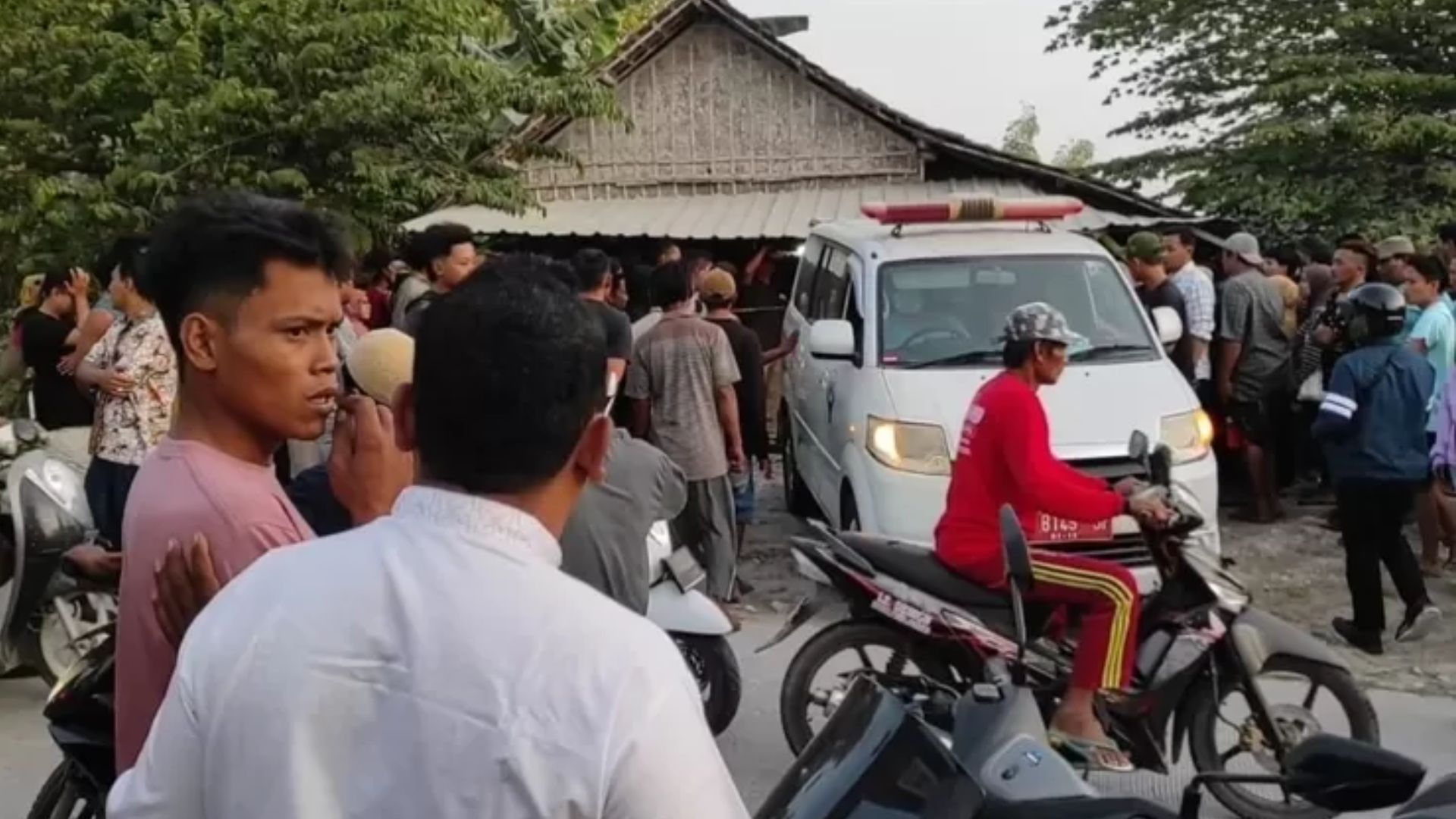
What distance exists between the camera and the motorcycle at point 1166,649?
493cm

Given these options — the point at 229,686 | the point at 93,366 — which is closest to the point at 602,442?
the point at 229,686

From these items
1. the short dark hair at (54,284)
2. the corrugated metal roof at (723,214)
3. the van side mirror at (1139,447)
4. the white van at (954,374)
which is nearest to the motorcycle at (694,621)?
the van side mirror at (1139,447)

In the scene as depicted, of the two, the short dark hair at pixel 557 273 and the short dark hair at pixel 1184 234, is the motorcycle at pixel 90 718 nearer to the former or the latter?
the short dark hair at pixel 557 273

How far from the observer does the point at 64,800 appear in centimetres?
371

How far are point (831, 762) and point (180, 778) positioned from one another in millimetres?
1163

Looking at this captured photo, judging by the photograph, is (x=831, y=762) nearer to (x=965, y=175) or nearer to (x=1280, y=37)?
(x=965, y=175)

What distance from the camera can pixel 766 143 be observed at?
58.2 feet

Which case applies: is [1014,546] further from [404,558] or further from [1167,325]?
[1167,325]

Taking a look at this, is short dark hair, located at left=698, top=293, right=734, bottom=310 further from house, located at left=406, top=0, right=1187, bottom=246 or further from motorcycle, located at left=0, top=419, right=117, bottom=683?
house, located at left=406, top=0, right=1187, bottom=246

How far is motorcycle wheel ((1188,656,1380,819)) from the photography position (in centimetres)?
497

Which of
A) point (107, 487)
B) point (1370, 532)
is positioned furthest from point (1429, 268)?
point (107, 487)

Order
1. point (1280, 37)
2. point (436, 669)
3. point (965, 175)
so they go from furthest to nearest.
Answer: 1. point (1280, 37)
2. point (965, 175)
3. point (436, 669)

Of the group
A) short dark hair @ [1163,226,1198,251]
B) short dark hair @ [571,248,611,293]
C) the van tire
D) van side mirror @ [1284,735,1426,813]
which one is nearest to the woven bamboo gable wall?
short dark hair @ [1163,226,1198,251]

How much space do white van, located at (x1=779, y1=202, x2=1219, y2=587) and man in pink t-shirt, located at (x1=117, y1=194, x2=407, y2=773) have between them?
4.68 metres
